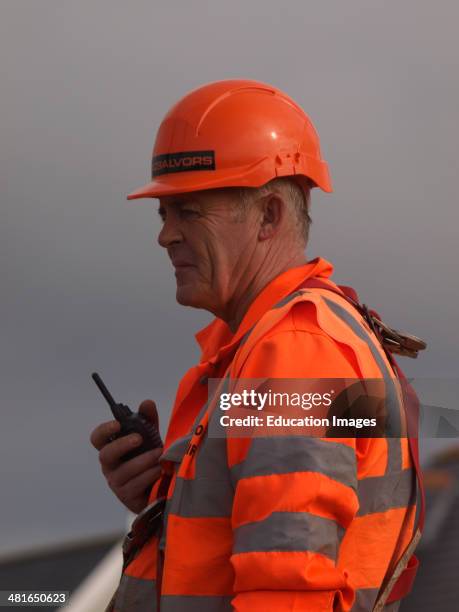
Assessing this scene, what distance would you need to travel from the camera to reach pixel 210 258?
14.1 feet

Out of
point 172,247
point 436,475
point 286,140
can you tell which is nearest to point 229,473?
point 172,247

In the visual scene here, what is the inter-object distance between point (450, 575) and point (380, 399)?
34.0ft

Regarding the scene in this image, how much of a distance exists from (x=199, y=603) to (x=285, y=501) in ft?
2.11

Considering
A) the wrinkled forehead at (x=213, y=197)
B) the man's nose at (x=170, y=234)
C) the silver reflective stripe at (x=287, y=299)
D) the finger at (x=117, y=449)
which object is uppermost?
the wrinkled forehead at (x=213, y=197)

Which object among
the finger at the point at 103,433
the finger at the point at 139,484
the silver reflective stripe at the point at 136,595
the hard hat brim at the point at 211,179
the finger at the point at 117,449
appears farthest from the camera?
the finger at the point at 103,433

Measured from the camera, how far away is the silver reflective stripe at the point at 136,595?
3.99 meters

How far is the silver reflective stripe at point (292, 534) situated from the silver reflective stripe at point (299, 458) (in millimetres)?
139

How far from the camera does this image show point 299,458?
3.29 m

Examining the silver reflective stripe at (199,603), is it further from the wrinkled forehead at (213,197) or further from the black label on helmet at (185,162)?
the black label on helmet at (185,162)

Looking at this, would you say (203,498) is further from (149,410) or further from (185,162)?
(185,162)

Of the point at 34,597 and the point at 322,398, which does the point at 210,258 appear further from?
the point at 34,597

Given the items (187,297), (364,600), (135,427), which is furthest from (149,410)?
(364,600)

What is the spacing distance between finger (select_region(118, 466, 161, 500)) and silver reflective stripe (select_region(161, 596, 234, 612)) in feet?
2.73

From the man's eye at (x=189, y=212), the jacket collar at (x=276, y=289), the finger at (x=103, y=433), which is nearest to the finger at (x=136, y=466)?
the finger at (x=103, y=433)
